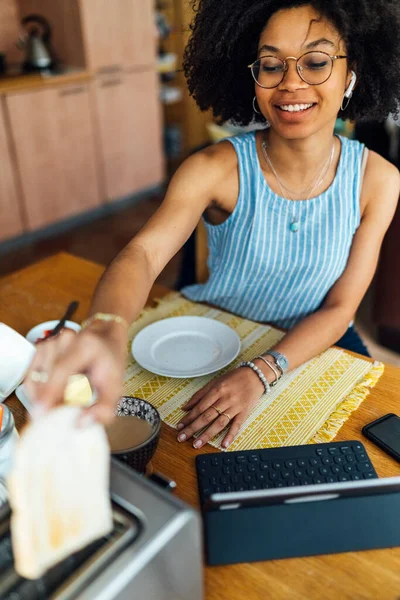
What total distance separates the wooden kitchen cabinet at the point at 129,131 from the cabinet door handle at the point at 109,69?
35 mm

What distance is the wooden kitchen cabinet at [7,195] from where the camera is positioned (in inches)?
128

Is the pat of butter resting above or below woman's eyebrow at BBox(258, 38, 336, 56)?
below

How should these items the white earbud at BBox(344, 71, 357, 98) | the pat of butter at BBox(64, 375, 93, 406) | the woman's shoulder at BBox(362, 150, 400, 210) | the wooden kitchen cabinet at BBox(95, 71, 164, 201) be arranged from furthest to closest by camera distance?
the wooden kitchen cabinet at BBox(95, 71, 164, 201) < the woman's shoulder at BBox(362, 150, 400, 210) < the white earbud at BBox(344, 71, 357, 98) < the pat of butter at BBox(64, 375, 93, 406)

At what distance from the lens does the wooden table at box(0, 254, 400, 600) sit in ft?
2.08

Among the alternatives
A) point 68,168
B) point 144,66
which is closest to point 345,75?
point 68,168

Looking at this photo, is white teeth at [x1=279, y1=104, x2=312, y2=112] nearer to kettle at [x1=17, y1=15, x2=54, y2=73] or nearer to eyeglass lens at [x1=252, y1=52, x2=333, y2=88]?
eyeglass lens at [x1=252, y1=52, x2=333, y2=88]

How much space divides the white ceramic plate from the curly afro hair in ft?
1.97

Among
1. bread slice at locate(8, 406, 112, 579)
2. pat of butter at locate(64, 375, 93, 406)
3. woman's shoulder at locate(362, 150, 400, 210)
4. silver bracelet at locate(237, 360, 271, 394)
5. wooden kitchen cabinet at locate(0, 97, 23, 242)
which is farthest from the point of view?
wooden kitchen cabinet at locate(0, 97, 23, 242)

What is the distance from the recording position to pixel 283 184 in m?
1.31

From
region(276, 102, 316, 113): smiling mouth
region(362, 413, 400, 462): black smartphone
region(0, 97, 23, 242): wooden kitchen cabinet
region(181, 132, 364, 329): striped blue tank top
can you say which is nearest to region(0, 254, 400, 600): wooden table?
region(362, 413, 400, 462): black smartphone

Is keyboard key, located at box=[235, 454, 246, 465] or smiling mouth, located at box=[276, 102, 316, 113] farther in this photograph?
smiling mouth, located at box=[276, 102, 316, 113]

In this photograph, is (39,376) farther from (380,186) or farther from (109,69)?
(109,69)

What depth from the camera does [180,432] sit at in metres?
0.87

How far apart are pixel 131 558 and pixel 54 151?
11.1 ft
